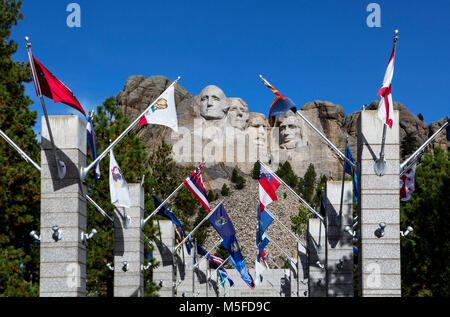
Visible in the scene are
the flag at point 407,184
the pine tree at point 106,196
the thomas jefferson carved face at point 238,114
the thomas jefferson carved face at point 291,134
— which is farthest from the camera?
the thomas jefferson carved face at point 238,114

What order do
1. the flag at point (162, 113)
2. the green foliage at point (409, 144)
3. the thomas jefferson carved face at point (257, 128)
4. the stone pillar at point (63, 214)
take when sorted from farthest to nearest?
1. the thomas jefferson carved face at point (257, 128)
2. the green foliage at point (409, 144)
3. the flag at point (162, 113)
4. the stone pillar at point (63, 214)

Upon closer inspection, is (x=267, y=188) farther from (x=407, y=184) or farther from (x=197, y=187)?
(x=407, y=184)

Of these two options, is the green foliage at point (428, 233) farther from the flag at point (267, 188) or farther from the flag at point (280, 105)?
the flag at point (280, 105)

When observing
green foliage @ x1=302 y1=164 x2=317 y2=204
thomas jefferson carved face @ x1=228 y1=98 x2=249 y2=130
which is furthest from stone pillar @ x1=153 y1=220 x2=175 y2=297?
thomas jefferson carved face @ x1=228 y1=98 x2=249 y2=130

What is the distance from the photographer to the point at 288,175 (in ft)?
460

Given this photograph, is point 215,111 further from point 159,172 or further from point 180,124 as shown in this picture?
point 159,172

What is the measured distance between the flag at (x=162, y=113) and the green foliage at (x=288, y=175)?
118m

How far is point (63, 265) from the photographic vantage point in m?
20.0

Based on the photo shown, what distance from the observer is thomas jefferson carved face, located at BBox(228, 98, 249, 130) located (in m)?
151

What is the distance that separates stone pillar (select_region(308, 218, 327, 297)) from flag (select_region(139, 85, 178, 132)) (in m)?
15.3

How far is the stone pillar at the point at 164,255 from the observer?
3631 centimetres

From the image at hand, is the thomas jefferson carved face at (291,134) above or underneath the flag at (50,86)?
above

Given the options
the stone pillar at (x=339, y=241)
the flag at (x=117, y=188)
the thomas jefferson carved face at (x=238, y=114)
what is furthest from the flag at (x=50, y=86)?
the thomas jefferson carved face at (x=238, y=114)

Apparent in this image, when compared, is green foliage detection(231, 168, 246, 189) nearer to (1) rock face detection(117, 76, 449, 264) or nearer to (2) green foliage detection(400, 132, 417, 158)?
(1) rock face detection(117, 76, 449, 264)
